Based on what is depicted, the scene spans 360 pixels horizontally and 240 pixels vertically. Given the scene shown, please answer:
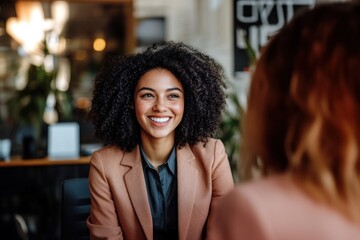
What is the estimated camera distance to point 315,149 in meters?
0.83

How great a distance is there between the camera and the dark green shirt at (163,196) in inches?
62.2

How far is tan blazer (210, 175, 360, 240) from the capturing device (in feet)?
2.65

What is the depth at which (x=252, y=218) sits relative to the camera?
31.9 inches

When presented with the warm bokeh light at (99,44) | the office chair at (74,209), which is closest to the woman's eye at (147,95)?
the office chair at (74,209)

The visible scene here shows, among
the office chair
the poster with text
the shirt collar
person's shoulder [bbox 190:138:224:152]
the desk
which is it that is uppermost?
the poster with text

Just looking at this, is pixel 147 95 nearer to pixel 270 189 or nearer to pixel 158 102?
pixel 158 102

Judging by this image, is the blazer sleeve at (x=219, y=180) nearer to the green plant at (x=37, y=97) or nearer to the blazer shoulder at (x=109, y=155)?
the blazer shoulder at (x=109, y=155)

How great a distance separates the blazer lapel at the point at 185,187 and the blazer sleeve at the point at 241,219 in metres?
0.69

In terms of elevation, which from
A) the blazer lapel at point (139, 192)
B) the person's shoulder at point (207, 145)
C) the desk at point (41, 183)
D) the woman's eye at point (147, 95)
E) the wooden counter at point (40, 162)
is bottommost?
the desk at point (41, 183)

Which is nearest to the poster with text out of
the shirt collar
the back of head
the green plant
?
the green plant

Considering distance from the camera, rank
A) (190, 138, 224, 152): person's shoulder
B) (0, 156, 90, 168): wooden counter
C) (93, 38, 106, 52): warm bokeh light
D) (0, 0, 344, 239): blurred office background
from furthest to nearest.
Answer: (93, 38, 106, 52): warm bokeh light < (0, 0, 344, 239): blurred office background < (0, 156, 90, 168): wooden counter < (190, 138, 224, 152): person's shoulder

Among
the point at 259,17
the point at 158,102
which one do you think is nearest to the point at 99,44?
the point at 259,17

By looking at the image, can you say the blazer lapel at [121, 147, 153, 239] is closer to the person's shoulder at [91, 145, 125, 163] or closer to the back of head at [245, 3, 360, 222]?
the person's shoulder at [91, 145, 125, 163]

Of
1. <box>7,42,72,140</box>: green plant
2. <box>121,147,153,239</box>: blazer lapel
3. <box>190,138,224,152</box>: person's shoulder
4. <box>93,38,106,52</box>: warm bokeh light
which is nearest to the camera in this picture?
<box>121,147,153,239</box>: blazer lapel
